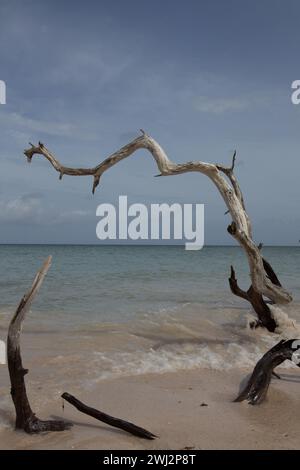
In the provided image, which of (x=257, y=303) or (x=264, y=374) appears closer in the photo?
(x=264, y=374)

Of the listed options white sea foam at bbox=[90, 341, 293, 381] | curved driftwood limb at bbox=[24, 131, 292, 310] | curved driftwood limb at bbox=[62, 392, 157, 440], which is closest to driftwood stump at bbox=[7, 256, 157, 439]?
curved driftwood limb at bbox=[62, 392, 157, 440]

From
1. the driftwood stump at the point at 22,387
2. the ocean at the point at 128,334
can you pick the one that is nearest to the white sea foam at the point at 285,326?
the ocean at the point at 128,334

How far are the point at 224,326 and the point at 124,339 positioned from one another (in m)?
2.52

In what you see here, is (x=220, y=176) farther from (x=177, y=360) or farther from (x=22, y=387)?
(x=22, y=387)

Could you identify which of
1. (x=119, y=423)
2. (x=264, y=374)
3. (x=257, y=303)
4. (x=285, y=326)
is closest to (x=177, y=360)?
(x=264, y=374)

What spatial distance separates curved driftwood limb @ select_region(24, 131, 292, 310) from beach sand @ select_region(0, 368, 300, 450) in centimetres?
205

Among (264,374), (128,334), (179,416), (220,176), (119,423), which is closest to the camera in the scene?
(119,423)

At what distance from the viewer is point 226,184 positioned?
7180 millimetres

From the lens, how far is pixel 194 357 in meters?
6.68

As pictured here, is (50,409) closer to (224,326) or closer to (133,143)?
(133,143)

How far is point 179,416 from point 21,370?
155 cm

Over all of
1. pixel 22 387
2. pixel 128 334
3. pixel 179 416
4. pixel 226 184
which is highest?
pixel 226 184

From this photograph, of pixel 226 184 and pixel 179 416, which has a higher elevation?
pixel 226 184
